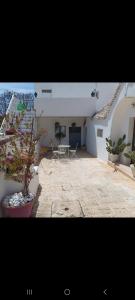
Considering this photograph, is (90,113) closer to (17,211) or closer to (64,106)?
(64,106)

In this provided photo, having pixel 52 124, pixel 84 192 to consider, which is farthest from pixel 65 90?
pixel 84 192

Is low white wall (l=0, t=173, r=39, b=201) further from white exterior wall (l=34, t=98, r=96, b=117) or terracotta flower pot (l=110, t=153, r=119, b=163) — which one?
white exterior wall (l=34, t=98, r=96, b=117)

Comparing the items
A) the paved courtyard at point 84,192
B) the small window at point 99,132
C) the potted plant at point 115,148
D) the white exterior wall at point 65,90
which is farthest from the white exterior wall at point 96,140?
the white exterior wall at point 65,90

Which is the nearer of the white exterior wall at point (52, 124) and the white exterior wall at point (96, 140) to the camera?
the white exterior wall at point (96, 140)

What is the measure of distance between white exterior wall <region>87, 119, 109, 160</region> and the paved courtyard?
1268 millimetres

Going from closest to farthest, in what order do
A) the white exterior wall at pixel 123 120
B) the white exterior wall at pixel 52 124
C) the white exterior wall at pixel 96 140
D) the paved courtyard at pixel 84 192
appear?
the paved courtyard at pixel 84 192
the white exterior wall at pixel 123 120
the white exterior wall at pixel 96 140
the white exterior wall at pixel 52 124

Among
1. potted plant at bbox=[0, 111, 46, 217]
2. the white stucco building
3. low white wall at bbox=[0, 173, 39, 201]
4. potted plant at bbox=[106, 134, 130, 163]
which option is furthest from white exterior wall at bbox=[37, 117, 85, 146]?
low white wall at bbox=[0, 173, 39, 201]

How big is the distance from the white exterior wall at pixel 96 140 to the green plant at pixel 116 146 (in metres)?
0.80

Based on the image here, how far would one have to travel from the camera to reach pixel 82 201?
239 inches

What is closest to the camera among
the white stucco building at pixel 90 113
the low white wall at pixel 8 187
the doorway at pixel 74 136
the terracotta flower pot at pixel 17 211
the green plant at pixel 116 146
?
the terracotta flower pot at pixel 17 211

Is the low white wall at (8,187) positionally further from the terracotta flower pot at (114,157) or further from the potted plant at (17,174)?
the terracotta flower pot at (114,157)

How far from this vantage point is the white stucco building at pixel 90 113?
983 centimetres
